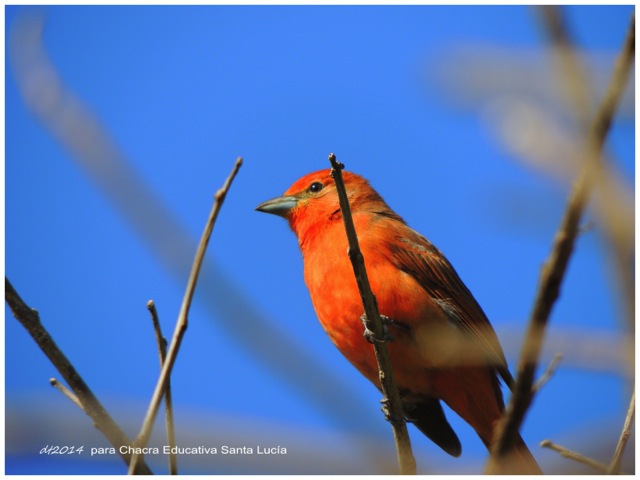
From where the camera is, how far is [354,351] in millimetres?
4848

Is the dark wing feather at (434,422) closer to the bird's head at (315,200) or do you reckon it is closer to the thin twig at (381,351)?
the thin twig at (381,351)

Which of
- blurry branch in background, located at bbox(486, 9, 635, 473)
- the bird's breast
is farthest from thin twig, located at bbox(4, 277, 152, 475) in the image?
the bird's breast

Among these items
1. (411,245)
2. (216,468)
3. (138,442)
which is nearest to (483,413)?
(411,245)

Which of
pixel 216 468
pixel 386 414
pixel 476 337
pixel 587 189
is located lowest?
pixel 386 414

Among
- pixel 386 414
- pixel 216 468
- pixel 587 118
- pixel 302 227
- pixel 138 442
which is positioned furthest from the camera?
pixel 302 227

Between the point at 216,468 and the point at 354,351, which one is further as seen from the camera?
the point at 354,351

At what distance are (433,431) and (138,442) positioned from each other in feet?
12.1

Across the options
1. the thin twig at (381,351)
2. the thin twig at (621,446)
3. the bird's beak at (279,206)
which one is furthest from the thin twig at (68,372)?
the bird's beak at (279,206)

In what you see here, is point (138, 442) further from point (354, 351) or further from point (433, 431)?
point (433, 431)

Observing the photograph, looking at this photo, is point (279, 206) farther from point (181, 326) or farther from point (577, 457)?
point (577, 457)

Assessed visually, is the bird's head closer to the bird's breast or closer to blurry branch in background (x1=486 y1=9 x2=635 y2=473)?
the bird's breast

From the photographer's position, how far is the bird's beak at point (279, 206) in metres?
5.94

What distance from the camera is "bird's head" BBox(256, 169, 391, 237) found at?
5637 mm

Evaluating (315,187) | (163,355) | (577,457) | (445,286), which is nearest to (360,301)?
(445,286)
